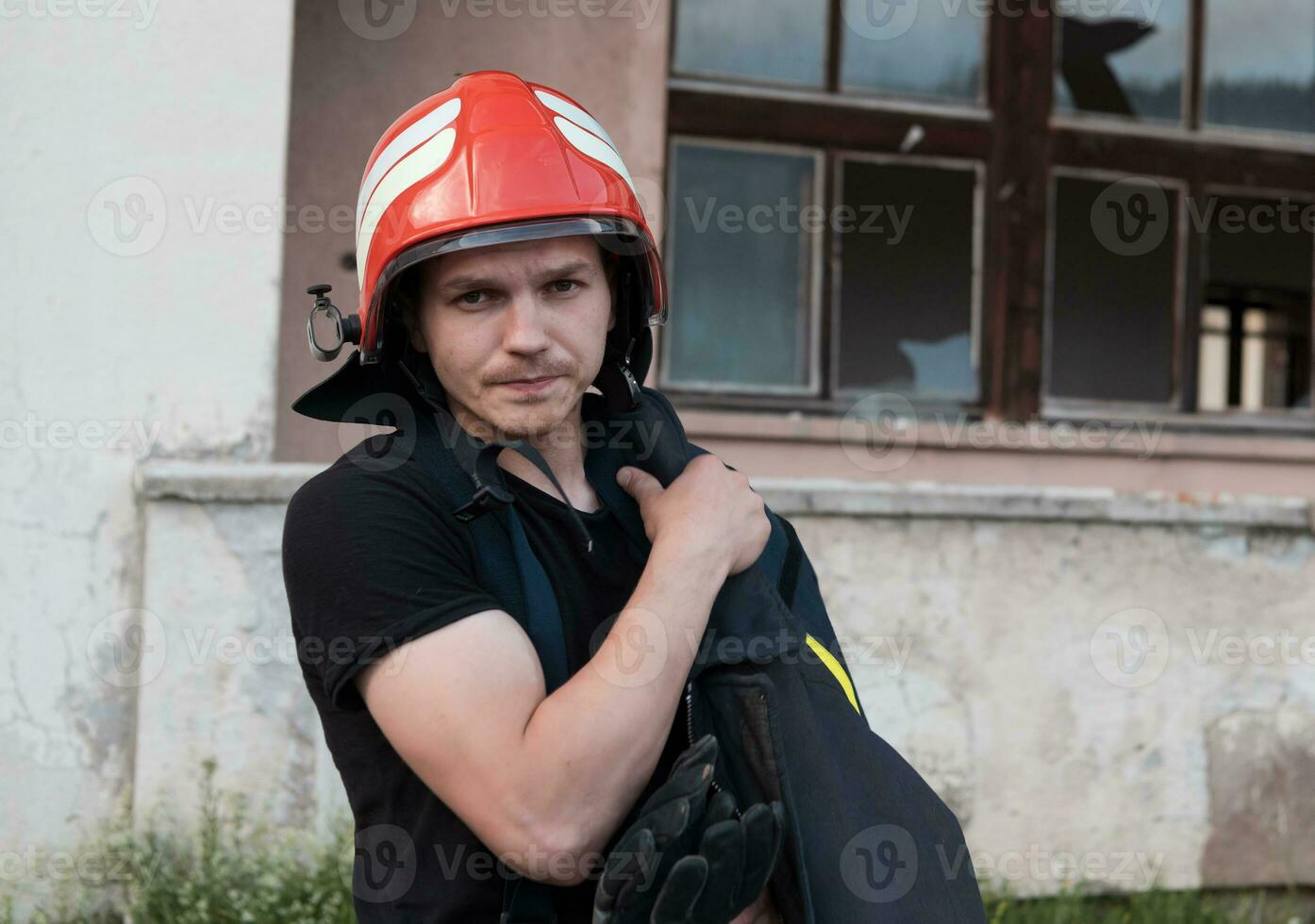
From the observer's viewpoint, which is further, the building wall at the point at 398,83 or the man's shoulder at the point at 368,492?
the building wall at the point at 398,83

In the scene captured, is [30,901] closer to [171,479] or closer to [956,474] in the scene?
[171,479]

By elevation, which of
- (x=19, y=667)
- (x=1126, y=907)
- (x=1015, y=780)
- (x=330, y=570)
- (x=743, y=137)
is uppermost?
(x=743, y=137)

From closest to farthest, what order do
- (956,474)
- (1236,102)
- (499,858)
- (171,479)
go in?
(499,858), (171,479), (956,474), (1236,102)

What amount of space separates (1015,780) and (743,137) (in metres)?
2.79

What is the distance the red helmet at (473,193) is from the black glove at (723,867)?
743 millimetres

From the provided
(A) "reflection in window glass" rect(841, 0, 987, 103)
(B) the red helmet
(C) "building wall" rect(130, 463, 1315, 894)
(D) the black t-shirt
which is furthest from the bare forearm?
(A) "reflection in window glass" rect(841, 0, 987, 103)

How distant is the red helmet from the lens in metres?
1.50

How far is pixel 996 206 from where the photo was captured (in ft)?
16.9

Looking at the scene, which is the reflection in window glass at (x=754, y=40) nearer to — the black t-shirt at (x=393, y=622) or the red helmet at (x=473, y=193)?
the red helmet at (x=473, y=193)

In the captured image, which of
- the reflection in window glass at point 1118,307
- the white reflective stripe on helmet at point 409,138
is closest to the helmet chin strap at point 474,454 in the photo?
the white reflective stripe on helmet at point 409,138

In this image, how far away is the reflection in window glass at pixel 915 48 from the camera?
5.16 meters

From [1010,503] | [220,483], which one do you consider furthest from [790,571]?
[1010,503]

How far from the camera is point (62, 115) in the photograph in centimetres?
349

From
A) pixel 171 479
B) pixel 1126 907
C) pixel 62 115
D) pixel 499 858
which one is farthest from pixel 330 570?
pixel 1126 907
